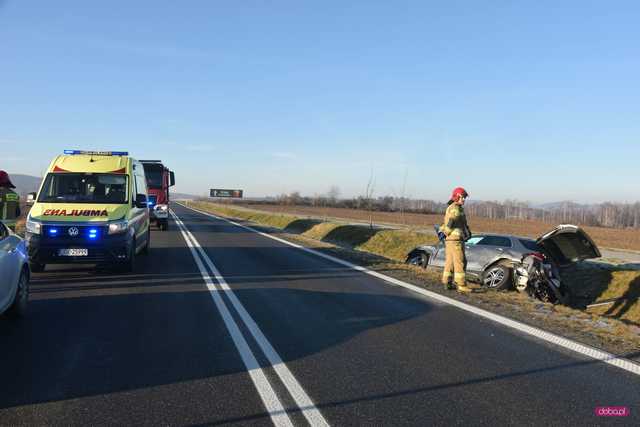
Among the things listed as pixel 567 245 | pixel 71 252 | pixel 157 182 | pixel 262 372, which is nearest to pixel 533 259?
pixel 567 245

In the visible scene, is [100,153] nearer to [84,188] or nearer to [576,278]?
[84,188]

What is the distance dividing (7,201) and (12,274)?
414cm

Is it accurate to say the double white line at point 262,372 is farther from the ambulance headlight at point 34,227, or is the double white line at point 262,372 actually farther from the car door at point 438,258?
the car door at point 438,258

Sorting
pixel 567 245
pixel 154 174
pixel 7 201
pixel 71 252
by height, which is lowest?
pixel 71 252

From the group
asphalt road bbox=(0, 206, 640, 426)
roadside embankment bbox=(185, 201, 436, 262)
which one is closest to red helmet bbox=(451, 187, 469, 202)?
asphalt road bbox=(0, 206, 640, 426)

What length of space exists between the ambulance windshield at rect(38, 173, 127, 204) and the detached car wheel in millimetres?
4244

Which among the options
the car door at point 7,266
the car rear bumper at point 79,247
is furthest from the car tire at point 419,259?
the car door at point 7,266

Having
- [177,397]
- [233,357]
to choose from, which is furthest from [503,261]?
[177,397]

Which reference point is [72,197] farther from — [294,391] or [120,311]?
[294,391]

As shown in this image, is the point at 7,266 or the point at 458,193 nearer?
the point at 7,266

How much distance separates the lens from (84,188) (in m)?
11.0

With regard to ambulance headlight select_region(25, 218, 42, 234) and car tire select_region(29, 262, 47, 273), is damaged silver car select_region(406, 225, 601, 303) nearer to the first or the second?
ambulance headlight select_region(25, 218, 42, 234)

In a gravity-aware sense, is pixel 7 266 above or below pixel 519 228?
above

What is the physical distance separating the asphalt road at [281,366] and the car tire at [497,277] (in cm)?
354
